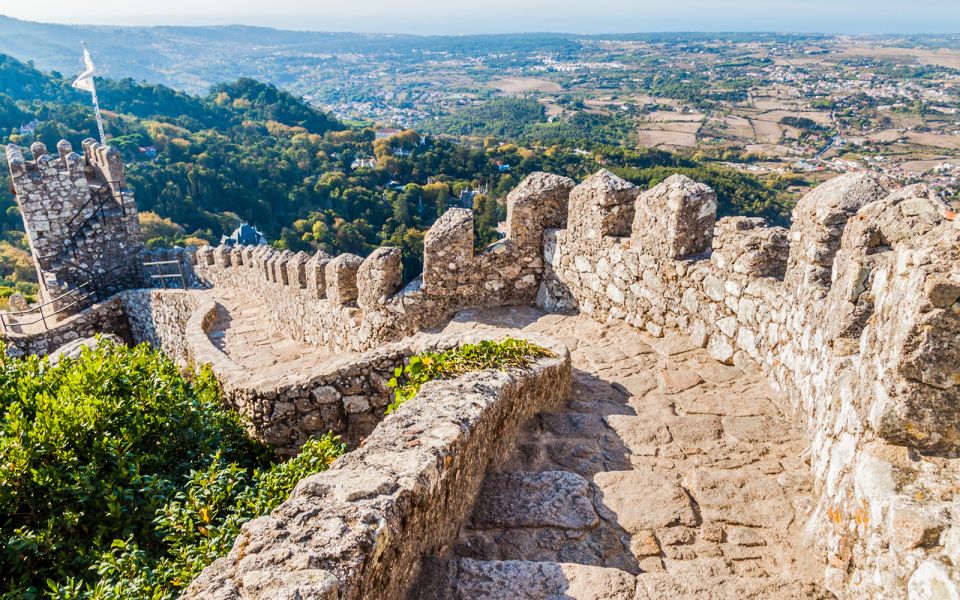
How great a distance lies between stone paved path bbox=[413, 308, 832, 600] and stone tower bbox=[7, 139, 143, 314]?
12.5 m

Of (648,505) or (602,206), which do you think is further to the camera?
(602,206)

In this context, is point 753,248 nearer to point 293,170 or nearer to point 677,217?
point 677,217

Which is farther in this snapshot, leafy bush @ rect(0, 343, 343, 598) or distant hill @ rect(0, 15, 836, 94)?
distant hill @ rect(0, 15, 836, 94)

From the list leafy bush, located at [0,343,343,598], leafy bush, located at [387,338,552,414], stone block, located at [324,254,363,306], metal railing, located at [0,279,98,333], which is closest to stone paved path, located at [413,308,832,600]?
leafy bush, located at [387,338,552,414]

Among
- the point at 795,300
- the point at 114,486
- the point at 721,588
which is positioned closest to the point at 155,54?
the point at 114,486

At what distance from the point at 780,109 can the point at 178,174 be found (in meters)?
49.8

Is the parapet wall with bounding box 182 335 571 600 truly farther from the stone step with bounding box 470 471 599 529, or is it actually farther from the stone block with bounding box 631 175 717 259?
the stone block with bounding box 631 175 717 259

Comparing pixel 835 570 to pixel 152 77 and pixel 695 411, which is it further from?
pixel 152 77

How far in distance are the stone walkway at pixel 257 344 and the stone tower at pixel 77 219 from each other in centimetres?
467

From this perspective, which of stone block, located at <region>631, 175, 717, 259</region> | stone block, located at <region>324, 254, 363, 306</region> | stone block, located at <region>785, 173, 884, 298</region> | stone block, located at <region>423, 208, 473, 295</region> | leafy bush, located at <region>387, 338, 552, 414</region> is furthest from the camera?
stone block, located at <region>324, 254, 363, 306</region>

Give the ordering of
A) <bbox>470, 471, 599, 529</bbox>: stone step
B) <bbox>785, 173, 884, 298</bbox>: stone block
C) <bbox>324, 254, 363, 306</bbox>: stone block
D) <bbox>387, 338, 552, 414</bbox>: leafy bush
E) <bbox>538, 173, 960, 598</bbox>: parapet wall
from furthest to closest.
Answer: <bbox>324, 254, 363, 306</bbox>: stone block < <bbox>387, 338, 552, 414</bbox>: leafy bush < <bbox>785, 173, 884, 298</bbox>: stone block < <bbox>470, 471, 599, 529</bbox>: stone step < <bbox>538, 173, 960, 598</bbox>: parapet wall

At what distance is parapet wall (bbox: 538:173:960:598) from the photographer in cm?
199

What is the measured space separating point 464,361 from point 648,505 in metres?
1.36

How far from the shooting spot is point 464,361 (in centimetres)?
374
